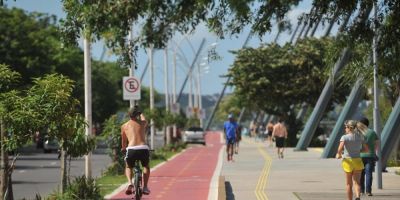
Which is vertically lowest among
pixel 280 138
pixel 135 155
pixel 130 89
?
pixel 135 155

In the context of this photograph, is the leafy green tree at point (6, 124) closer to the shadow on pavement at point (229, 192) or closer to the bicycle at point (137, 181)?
the bicycle at point (137, 181)

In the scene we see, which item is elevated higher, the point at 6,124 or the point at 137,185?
the point at 6,124

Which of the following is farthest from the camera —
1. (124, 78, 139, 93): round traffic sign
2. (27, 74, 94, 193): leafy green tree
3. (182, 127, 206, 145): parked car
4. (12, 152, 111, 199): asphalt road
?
(182, 127, 206, 145): parked car

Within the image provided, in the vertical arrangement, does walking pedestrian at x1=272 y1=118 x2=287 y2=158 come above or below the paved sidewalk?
above

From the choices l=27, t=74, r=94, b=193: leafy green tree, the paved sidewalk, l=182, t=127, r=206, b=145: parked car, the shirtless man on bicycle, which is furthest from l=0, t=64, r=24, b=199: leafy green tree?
l=182, t=127, r=206, b=145: parked car

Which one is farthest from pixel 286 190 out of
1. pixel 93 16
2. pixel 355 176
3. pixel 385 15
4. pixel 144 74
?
pixel 144 74

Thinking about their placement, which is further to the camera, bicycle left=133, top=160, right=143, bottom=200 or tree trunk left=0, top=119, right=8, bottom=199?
bicycle left=133, top=160, right=143, bottom=200

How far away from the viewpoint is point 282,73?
5581 cm

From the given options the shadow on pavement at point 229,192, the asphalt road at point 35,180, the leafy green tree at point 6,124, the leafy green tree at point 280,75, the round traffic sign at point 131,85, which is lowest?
the shadow on pavement at point 229,192

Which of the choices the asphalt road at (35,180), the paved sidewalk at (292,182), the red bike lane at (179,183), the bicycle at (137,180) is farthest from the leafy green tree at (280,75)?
the bicycle at (137,180)

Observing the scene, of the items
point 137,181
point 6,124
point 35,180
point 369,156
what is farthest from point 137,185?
point 35,180

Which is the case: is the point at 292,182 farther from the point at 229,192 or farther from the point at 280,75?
the point at 280,75

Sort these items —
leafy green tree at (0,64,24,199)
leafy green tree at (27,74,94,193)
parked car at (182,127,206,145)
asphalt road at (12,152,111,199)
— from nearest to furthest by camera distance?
leafy green tree at (0,64,24,199) < leafy green tree at (27,74,94,193) < asphalt road at (12,152,111,199) < parked car at (182,127,206,145)

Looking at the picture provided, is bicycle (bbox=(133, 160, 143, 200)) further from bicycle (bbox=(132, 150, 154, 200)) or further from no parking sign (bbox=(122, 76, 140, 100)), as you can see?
no parking sign (bbox=(122, 76, 140, 100))
